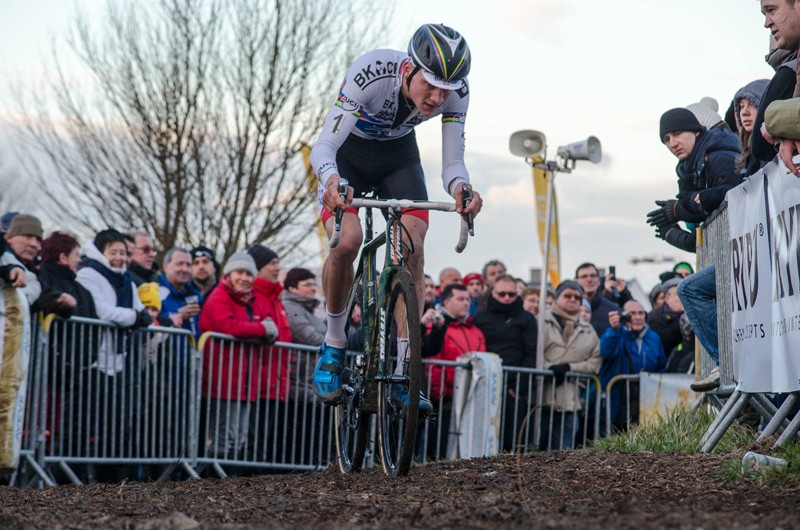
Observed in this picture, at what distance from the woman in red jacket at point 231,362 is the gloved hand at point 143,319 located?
2.42 ft

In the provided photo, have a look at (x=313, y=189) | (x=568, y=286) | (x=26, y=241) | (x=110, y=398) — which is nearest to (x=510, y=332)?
(x=568, y=286)

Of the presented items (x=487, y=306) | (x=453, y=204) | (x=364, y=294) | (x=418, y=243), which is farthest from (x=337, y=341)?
(x=487, y=306)

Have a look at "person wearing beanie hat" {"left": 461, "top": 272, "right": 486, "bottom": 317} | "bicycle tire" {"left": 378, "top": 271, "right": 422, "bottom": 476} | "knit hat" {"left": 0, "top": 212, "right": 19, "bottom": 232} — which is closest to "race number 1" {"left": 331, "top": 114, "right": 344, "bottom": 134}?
"bicycle tire" {"left": 378, "top": 271, "right": 422, "bottom": 476}

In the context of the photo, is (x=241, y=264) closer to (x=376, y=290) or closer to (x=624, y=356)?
(x=376, y=290)

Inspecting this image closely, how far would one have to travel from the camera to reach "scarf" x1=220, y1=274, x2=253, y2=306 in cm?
1079

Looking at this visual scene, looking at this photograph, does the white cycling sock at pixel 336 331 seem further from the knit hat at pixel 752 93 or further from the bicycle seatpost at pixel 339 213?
the knit hat at pixel 752 93

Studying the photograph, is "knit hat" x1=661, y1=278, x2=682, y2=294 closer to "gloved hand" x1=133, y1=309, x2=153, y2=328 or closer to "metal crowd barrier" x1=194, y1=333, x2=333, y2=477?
"metal crowd barrier" x1=194, y1=333, x2=333, y2=477

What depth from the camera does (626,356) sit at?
11984mm

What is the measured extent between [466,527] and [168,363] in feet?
22.0

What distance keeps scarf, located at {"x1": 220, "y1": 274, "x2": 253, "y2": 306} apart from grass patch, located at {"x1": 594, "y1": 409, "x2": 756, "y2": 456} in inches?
154

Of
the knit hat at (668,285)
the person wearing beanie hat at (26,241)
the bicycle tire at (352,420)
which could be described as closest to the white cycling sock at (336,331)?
the bicycle tire at (352,420)

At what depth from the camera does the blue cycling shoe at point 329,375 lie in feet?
24.2

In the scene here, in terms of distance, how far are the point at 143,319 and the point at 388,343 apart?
391 cm

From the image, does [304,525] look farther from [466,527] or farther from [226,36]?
[226,36]
